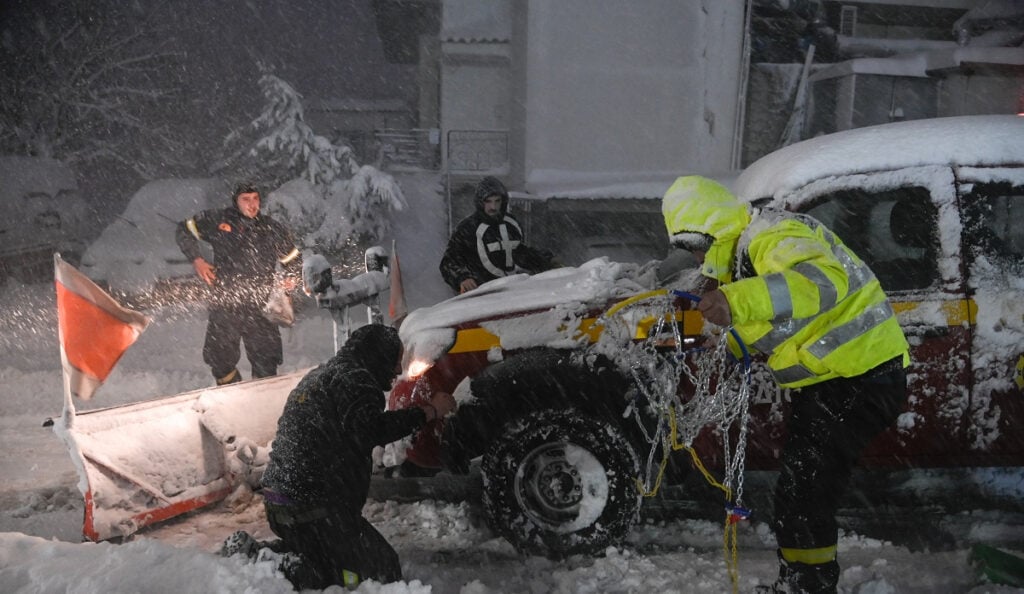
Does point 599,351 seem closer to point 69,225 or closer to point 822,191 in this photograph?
point 822,191

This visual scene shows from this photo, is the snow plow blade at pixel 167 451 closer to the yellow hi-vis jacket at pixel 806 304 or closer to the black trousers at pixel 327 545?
the black trousers at pixel 327 545

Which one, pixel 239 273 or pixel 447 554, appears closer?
pixel 447 554

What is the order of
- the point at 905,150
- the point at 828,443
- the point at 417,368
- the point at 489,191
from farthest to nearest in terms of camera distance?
the point at 489,191 → the point at 417,368 → the point at 905,150 → the point at 828,443

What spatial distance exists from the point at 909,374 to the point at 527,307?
1970mm

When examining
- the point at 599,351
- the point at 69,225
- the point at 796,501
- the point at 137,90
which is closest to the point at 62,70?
the point at 137,90

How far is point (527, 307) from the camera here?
3.87 m

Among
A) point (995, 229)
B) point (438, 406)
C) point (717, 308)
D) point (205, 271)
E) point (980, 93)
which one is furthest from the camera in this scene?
point (980, 93)

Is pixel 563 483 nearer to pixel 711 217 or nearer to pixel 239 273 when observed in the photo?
pixel 711 217

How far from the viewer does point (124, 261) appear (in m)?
12.4

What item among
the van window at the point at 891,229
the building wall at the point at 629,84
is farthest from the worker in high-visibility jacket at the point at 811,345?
the building wall at the point at 629,84

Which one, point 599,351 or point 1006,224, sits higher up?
point 1006,224

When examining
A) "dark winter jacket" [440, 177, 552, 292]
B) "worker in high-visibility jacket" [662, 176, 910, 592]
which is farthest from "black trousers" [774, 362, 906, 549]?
"dark winter jacket" [440, 177, 552, 292]

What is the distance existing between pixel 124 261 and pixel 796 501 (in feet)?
40.8

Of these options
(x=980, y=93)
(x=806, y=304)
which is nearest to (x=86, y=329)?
(x=806, y=304)
